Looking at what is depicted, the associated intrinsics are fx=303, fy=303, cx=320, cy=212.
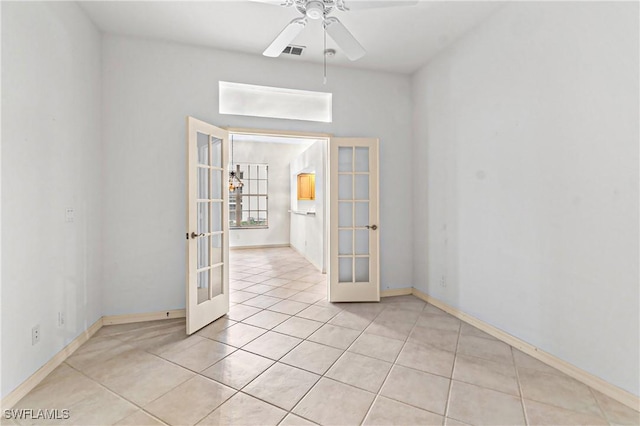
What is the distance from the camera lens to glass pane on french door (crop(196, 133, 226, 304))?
3.11m

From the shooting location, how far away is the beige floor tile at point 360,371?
2078 mm

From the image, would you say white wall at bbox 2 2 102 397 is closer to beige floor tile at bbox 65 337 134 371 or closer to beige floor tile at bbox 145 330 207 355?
beige floor tile at bbox 65 337 134 371

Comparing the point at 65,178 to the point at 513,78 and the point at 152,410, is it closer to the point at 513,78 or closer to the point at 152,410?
the point at 152,410

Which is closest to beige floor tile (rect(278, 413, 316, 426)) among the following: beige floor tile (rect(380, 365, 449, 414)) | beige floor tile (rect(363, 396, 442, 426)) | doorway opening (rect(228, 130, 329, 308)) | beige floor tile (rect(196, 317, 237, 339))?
beige floor tile (rect(363, 396, 442, 426))

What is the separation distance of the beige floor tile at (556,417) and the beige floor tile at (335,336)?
133cm

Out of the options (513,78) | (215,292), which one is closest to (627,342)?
(513,78)

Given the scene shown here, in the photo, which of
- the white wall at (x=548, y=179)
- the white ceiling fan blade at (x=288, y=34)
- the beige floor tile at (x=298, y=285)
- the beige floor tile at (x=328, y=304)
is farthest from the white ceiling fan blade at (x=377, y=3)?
the beige floor tile at (x=298, y=285)

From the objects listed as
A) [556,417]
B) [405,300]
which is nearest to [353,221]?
[405,300]

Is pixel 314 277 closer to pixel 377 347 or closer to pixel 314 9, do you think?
pixel 377 347

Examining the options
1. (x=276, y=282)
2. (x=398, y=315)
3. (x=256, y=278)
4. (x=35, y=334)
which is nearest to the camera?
(x=35, y=334)

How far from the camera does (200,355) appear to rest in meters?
2.48

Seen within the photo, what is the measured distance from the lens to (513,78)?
2.65m

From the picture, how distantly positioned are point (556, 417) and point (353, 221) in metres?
2.62

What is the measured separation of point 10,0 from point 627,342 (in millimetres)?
4406
